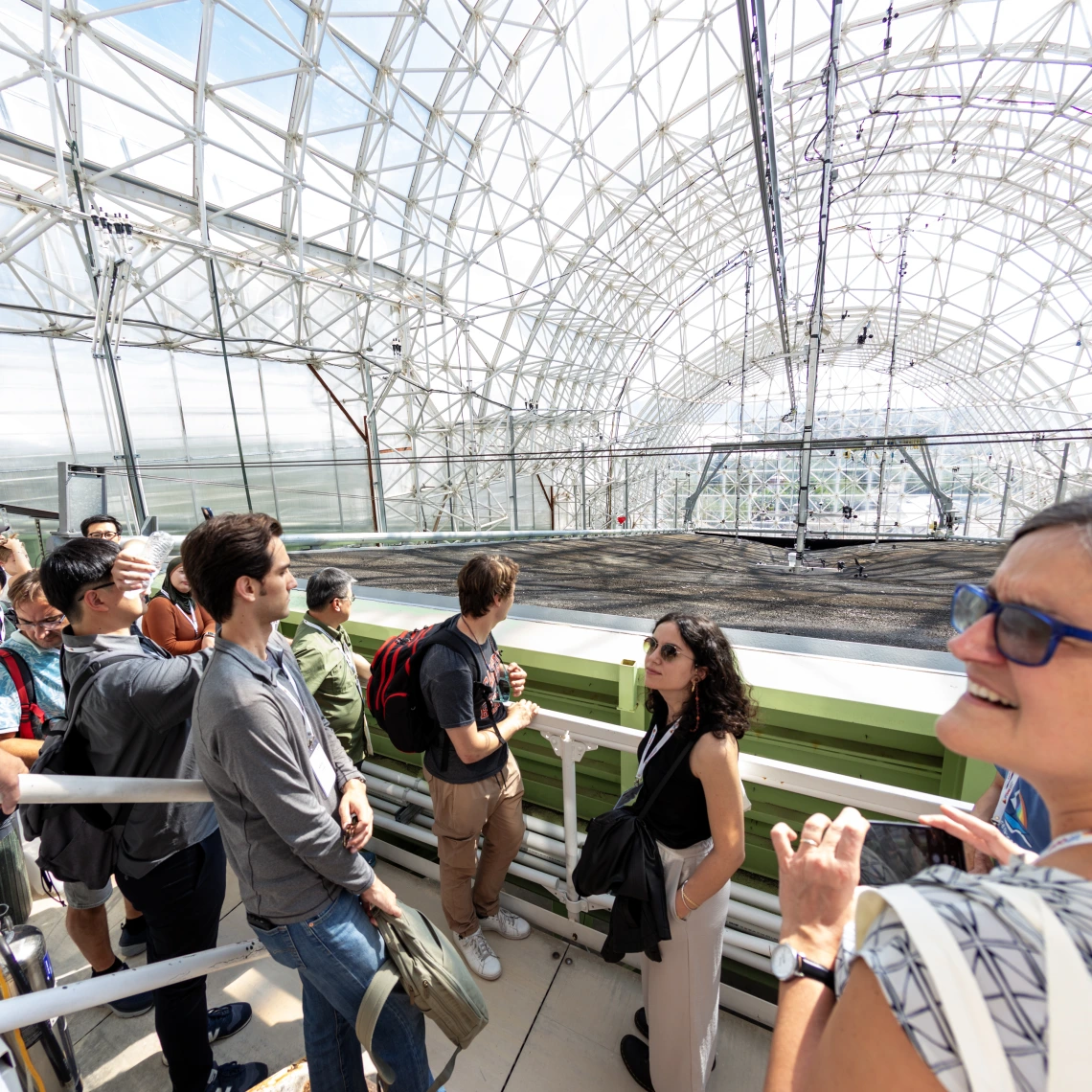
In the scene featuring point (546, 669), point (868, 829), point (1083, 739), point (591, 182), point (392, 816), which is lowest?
point (392, 816)

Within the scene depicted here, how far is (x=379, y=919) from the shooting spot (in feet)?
4.55

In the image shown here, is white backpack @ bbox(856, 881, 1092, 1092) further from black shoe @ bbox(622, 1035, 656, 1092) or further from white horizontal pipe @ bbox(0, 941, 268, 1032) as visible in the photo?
black shoe @ bbox(622, 1035, 656, 1092)

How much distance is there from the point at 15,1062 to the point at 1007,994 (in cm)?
167

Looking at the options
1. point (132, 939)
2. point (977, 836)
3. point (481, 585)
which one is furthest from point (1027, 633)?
point (132, 939)

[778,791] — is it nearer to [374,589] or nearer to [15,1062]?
[15,1062]

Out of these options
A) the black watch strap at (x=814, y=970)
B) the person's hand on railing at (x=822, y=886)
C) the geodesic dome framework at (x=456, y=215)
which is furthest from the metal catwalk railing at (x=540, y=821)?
the geodesic dome framework at (x=456, y=215)

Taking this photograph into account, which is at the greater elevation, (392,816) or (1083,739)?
(1083,739)

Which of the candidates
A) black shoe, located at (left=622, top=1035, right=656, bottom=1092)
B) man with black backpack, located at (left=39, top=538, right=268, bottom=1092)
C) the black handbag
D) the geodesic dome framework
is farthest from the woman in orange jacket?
the geodesic dome framework

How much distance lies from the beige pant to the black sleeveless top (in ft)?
0.13

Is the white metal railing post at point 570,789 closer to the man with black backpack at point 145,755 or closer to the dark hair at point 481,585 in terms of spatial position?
the dark hair at point 481,585

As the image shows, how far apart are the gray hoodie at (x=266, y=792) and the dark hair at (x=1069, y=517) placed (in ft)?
4.77

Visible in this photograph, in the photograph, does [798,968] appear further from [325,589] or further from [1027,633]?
[325,589]

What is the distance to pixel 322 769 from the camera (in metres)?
1.45

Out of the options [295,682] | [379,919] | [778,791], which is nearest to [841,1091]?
[379,919]
